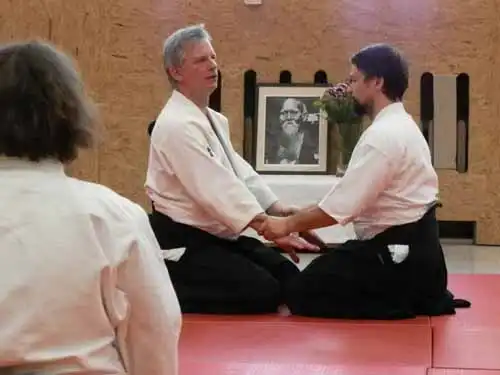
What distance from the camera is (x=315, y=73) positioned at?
7.47 metres

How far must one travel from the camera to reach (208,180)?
4.07 m

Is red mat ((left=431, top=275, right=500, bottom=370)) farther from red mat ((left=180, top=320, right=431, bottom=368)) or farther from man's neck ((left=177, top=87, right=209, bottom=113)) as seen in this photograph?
man's neck ((left=177, top=87, right=209, bottom=113))

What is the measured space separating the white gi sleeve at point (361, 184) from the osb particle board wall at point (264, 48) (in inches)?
140

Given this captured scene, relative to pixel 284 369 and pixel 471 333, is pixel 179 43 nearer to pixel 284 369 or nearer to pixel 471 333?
pixel 284 369

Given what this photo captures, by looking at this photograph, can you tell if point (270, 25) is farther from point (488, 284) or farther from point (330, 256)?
point (330, 256)

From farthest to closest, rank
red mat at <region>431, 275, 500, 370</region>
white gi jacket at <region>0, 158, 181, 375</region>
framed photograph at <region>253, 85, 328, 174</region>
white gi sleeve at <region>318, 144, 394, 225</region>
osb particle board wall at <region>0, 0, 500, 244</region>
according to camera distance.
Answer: osb particle board wall at <region>0, 0, 500, 244</region> < framed photograph at <region>253, 85, 328, 174</region> < white gi sleeve at <region>318, 144, 394, 225</region> < red mat at <region>431, 275, 500, 370</region> < white gi jacket at <region>0, 158, 181, 375</region>

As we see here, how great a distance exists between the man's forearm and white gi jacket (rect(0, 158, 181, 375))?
7.48ft

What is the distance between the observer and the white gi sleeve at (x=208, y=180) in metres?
4.06

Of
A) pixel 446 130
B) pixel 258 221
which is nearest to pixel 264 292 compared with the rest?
pixel 258 221

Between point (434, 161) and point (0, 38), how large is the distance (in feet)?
12.4

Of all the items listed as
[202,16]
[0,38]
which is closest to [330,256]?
[202,16]

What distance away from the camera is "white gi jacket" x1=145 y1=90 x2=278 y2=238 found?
406 centimetres

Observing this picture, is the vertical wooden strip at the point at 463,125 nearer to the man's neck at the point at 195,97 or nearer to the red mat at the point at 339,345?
the red mat at the point at 339,345

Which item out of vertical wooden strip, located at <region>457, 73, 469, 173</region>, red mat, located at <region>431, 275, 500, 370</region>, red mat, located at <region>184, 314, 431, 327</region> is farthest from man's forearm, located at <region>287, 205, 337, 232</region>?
vertical wooden strip, located at <region>457, 73, 469, 173</region>
